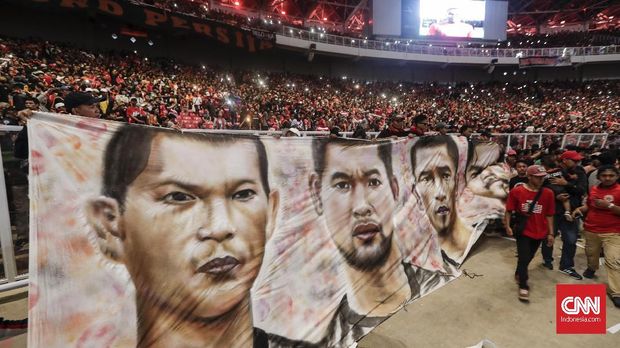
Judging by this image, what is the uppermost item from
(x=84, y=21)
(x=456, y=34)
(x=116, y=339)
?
(x=456, y=34)

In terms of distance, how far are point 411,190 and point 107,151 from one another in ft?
11.0

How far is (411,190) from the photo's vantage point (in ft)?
13.2

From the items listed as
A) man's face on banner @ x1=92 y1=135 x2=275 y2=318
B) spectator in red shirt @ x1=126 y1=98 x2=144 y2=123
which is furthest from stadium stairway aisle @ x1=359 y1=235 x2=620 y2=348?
spectator in red shirt @ x1=126 y1=98 x2=144 y2=123

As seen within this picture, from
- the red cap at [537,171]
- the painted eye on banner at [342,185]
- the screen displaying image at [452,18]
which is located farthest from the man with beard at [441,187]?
the screen displaying image at [452,18]

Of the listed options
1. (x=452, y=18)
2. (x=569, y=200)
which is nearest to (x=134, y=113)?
(x=569, y=200)

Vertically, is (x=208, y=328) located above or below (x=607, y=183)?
below

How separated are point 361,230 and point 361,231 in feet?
0.03

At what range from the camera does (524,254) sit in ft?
13.0

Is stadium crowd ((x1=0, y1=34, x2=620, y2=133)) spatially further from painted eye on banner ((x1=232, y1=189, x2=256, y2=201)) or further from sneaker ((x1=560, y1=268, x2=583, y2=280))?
sneaker ((x1=560, y1=268, x2=583, y2=280))

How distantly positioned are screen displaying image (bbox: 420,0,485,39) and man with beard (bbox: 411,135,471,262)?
24297mm

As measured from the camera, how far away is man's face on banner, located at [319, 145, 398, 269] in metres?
2.96

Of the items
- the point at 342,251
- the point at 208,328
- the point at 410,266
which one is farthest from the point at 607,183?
the point at 208,328

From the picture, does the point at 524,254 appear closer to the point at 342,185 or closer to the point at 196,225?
the point at 342,185

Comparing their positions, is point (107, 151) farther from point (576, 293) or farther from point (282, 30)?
point (282, 30)
